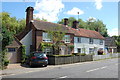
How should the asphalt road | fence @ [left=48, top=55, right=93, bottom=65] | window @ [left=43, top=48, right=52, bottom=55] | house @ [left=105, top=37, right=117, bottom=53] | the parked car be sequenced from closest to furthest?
the asphalt road < the parked car < fence @ [left=48, top=55, right=93, bottom=65] < window @ [left=43, top=48, right=52, bottom=55] < house @ [left=105, top=37, right=117, bottom=53]

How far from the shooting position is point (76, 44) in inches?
1400

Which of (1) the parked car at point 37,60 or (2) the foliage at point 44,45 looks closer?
(1) the parked car at point 37,60

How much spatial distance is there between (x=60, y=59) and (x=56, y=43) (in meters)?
5.71

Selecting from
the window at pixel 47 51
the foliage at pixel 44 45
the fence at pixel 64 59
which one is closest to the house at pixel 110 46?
the fence at pixel 64 59

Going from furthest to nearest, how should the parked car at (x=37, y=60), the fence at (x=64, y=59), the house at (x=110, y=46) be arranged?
1. the house at (x=110, y=46)
2. the fence at (x=64, y=59)
3. the parked car at (x=37, y=60)

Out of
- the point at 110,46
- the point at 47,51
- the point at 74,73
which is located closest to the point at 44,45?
the point at 47,51

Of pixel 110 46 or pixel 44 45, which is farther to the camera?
pixel 110 46

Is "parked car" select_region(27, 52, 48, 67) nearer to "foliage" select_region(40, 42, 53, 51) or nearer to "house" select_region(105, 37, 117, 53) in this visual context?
"foliage" select_region(40, 42, 53, 51)

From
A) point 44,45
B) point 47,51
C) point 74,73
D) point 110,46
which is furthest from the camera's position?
point 110,46

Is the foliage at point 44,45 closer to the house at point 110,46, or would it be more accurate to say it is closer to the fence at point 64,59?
the fence at point 64,59

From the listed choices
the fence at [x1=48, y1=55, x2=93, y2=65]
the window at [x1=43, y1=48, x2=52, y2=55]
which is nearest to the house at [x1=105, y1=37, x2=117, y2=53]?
the fence at [x1=48, y1=55, x2=93, y2=65]

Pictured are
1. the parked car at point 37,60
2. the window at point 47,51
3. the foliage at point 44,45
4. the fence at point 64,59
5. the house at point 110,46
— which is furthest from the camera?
the house at point 110,46

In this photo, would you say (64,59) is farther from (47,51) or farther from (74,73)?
(74,73)

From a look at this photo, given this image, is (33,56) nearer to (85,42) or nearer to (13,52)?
(13,52)
